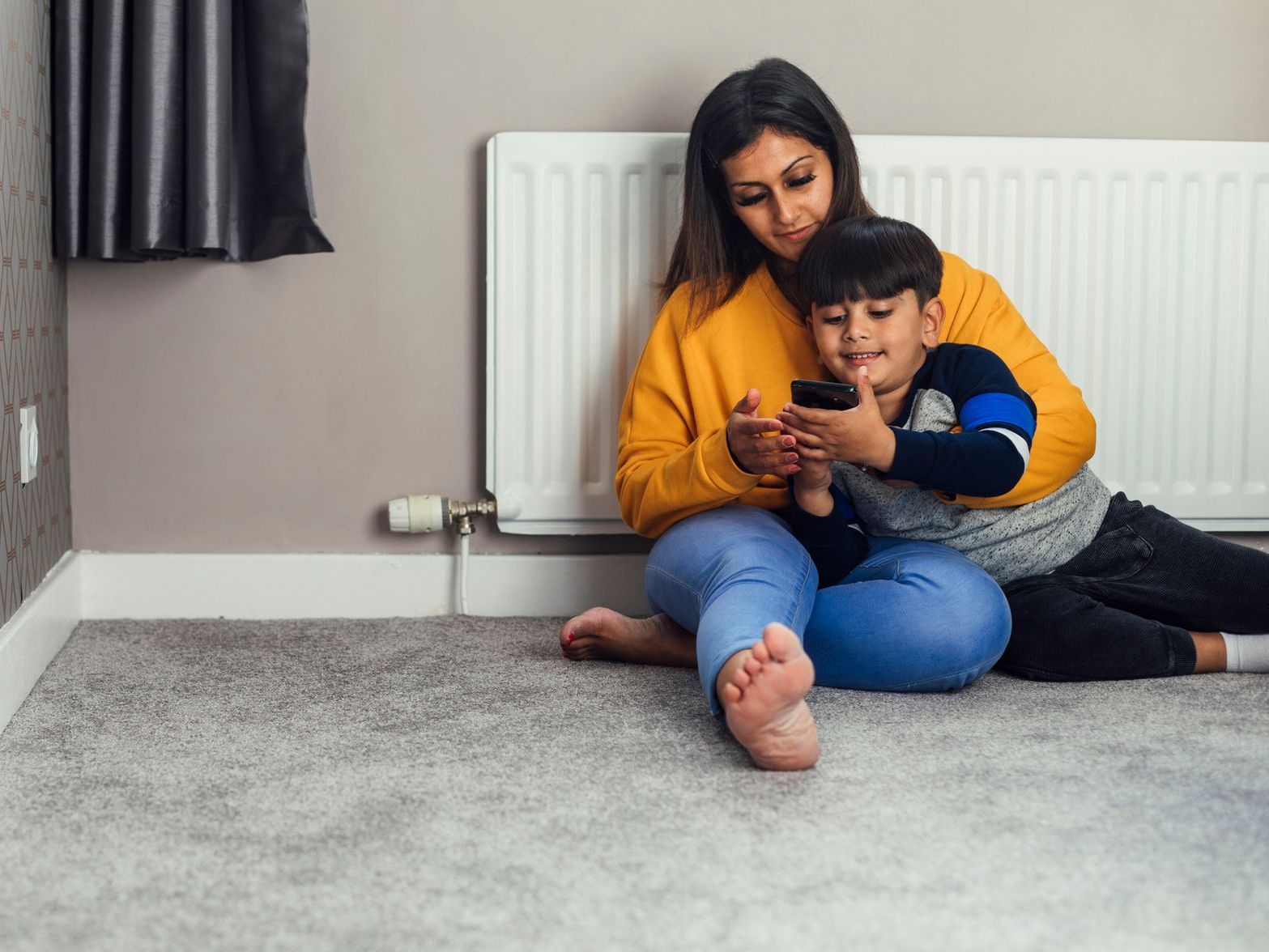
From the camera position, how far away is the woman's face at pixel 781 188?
1423 millimetres

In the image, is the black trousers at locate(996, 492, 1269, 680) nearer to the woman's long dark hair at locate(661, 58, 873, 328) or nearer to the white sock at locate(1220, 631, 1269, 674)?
the white sock at locate(1220, 631, 1269, 674)

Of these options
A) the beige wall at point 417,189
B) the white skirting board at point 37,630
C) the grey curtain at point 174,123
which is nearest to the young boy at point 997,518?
the beige wall at point 417,189

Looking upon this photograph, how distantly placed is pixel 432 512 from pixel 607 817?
2.73 feet

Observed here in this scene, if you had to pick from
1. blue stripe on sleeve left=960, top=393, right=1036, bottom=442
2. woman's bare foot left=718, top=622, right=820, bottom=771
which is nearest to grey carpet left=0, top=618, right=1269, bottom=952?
woman's bare foot left=718, top=622, right=820, bottom=771

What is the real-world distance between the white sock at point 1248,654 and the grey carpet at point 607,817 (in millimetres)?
29

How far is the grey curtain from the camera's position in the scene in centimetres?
150

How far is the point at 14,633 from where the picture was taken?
130 centimetres

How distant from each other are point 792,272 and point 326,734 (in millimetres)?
774

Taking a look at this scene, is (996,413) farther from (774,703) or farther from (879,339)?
(774,703)

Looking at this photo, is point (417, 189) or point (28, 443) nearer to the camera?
point (28, 443)

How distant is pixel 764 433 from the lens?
1.24 m

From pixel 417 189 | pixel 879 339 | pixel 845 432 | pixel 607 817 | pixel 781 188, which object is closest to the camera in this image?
pixel 607 817

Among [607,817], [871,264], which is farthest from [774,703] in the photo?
[871,264]

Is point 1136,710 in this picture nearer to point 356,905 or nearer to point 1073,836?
point 1073,836
